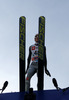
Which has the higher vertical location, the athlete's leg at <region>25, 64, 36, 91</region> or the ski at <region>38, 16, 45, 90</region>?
the ski at <region>38, 16, 45, 90</region>

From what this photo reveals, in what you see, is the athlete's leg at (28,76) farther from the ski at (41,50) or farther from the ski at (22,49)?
the ski at (41,50)

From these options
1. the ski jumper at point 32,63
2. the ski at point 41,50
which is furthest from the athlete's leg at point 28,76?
the ski at point 41,50

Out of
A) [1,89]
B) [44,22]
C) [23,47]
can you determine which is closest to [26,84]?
[1,89]

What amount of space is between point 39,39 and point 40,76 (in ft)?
4.27

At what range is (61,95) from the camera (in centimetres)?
527

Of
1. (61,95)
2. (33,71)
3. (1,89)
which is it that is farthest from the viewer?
(33,71)

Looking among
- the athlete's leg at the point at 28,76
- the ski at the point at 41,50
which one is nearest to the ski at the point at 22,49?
the athlete's leg at the point at 28,76

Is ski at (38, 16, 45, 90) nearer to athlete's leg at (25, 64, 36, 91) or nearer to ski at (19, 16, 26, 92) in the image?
athlete's leg at (25, 64, 36, 91)

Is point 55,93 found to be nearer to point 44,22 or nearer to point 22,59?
point 22,59

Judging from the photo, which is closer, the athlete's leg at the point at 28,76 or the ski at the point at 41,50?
the athlete's leg at the point at 28,76

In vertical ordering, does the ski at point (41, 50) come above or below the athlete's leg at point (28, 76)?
above

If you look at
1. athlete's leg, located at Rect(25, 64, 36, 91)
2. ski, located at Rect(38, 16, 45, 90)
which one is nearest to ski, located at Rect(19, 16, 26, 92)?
athlete's leg, located at Rect(25, 64, 36, 91)

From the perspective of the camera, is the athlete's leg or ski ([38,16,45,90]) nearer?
the athlete's leg

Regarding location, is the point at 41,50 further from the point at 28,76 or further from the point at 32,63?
the point at 28,76
